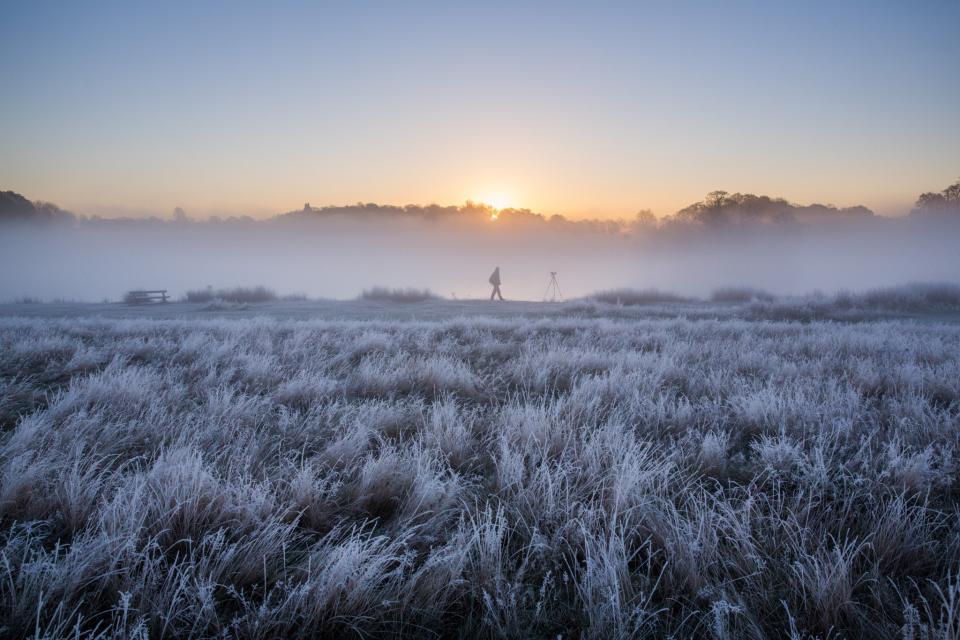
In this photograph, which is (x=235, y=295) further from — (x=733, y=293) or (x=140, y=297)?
(x=733, y=293)

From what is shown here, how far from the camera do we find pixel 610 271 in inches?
3322

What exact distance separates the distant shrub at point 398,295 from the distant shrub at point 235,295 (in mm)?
6687

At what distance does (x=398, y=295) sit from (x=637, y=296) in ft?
50.2

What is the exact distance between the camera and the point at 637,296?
24.9m

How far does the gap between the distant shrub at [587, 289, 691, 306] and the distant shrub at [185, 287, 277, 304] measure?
22.0 meters

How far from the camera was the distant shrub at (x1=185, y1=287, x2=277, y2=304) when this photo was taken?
27.1 m

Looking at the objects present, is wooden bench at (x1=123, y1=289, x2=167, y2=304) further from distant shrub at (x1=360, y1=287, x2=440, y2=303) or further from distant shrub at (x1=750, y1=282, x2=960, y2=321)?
distant shrub at (x1=750, y1=282, x2=960, y2=321)

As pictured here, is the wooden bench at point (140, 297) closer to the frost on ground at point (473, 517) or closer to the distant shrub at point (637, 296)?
the frost on ground at point (473, 517)

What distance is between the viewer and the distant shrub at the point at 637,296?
24.6m

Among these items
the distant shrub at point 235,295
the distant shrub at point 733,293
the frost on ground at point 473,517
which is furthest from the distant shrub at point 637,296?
the distant shrub at point 235,295

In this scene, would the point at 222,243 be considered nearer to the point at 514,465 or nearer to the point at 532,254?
the point at 532,254

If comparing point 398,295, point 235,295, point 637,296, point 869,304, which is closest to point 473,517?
point 869,304

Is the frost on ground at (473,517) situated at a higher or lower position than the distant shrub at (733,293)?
lower

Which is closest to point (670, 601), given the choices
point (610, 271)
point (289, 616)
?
point (289, 616)
